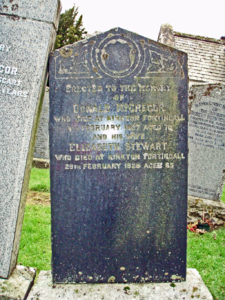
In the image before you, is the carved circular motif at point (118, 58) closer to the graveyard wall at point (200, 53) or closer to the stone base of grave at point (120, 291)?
the stone base of grave at point (120, 291)

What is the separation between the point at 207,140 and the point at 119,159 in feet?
9.38

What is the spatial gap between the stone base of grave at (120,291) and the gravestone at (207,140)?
8.71ft

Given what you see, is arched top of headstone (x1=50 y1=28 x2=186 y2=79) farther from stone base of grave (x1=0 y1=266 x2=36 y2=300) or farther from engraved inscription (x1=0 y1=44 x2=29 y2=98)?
stone base of grave (x1=0 y1=266 x2=36 y2=300)

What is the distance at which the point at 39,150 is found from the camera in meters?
8.14

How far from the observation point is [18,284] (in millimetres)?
1902

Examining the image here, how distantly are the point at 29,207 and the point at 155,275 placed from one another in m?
3.11

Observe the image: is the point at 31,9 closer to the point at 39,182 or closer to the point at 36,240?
the point at 36,240

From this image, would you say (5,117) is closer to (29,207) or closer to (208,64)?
(29,207)

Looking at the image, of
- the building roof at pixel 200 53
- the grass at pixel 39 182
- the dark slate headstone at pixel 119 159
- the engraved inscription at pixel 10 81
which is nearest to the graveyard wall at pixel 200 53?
the building roof at pixel 200 53

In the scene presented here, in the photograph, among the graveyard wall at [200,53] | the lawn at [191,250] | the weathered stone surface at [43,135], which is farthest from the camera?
the graveyard wall at [200,53]

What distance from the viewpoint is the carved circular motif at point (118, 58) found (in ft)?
6.97

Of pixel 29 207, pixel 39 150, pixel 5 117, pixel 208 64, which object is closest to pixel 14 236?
pixel 5 117

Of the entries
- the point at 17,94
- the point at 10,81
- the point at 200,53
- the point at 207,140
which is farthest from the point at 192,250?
the point at 200,53

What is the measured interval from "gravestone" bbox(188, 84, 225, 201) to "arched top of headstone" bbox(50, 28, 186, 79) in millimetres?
2464
